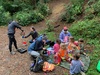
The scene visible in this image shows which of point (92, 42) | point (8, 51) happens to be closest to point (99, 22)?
point (92, 42)

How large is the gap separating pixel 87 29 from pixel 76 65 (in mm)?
4233

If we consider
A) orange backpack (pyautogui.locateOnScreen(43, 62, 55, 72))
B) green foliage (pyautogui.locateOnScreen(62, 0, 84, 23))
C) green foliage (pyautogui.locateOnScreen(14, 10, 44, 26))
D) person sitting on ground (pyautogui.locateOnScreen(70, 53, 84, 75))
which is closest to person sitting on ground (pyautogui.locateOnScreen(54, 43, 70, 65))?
orange backpack (pyautogui.locateOnScreen(43, 62, 55, 72))

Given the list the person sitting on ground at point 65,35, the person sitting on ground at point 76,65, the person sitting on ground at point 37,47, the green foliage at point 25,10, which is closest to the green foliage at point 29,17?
the green foliage at point 25,10

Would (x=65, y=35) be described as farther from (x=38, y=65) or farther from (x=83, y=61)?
(x=38, y=65)

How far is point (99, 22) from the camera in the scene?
1183 centimetres

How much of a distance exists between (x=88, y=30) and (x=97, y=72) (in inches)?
147

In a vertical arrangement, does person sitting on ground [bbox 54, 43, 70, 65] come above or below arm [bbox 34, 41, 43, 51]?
below

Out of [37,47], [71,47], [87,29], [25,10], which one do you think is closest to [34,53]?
[37,47]

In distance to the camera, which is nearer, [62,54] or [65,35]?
[62,54]

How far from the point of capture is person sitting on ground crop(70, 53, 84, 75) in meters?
7.75

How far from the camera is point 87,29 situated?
1157 centimetres

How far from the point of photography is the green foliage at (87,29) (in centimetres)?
1117

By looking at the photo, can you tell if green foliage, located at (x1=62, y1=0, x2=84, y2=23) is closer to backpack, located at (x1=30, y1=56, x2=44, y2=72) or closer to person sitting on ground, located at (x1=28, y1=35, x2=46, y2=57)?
person sitting on ground, located at (x1=28, y1=35, x2=46, y2=57)

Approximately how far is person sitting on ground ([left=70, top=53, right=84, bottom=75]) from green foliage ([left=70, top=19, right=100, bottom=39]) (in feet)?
11.7
